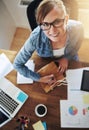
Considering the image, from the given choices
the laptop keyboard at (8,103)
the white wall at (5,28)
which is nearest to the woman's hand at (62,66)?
the laptop keyboard at (8,103)

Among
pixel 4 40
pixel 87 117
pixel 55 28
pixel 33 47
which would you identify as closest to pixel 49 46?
pixel 33 47

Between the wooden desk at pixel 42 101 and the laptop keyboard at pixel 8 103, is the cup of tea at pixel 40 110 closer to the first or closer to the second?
the wooden desk at pixel 42 101

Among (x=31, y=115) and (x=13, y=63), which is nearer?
(x=31, y=115)

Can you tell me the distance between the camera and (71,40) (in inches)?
65.7

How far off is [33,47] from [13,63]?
0.19 metres

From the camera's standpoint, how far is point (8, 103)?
1534mm

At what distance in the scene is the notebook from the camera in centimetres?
156

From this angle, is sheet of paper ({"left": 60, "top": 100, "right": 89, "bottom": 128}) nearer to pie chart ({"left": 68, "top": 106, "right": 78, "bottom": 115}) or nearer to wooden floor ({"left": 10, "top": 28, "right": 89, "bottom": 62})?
pie chart ({"left": 68, "top": 106, "right": 78, "bottom": 115})

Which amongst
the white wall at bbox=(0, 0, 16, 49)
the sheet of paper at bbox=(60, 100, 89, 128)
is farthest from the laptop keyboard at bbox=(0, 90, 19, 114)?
the white wall at bbox=(0, 0, 16, 49)

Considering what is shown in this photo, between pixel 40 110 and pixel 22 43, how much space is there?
1.28 metres

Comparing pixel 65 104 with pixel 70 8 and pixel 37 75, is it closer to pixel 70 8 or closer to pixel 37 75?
pixel 37 75

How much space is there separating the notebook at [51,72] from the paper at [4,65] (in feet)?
0.67

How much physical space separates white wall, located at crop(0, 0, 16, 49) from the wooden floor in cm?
5

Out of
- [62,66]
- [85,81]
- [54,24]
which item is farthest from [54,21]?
[85,81]
